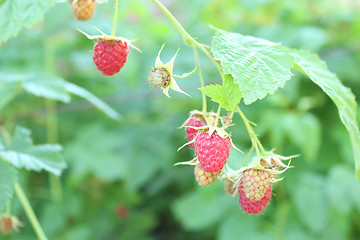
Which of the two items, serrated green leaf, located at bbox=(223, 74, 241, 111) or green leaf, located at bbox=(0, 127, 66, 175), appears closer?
serrated green leaf, located at bbox=(223, 74, 241, 111)

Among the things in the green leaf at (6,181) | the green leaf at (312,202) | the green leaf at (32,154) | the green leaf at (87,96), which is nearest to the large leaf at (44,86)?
the green leaf at (87,96)

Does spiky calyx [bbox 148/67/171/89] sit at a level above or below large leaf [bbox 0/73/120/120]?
above

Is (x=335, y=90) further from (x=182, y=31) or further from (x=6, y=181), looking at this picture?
(x=6, y=181)

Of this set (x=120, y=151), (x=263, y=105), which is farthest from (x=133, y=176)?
(x=263, y=105)

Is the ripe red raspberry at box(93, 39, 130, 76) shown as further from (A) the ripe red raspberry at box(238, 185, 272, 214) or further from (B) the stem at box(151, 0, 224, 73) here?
(A) the ripe red raspberry at box(238, 185, 272, 214)

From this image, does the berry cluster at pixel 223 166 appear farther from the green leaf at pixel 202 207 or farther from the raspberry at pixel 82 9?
the green leaf at pixel 202 207

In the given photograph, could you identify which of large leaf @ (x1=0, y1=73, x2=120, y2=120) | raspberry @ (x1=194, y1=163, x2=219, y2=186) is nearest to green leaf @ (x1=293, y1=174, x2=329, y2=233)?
large leaf @ (x1=0, y1=73, x2=120, y2=120)

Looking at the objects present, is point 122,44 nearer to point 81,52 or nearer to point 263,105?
point 263,105
